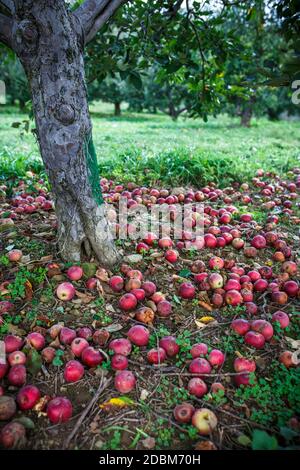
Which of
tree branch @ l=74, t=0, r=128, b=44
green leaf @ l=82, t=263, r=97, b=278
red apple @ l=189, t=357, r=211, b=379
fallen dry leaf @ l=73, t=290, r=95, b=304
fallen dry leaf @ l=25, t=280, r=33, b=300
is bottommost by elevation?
red apple @ l=189, t=357, r=211, b=379

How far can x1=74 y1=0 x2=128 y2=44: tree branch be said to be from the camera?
2312mm

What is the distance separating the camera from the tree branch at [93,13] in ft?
7.59

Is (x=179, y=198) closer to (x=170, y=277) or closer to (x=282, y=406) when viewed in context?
(x=170, y=277)

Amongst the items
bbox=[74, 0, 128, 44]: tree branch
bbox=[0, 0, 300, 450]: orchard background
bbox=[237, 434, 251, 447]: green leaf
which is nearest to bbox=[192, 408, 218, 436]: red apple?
bbox=[0, 0, 300, 450]: orchard background

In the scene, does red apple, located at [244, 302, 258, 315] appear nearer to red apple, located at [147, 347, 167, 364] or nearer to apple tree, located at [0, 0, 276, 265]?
red apple, located at [147, 347, 167, 364]

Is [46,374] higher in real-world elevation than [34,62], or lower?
lower

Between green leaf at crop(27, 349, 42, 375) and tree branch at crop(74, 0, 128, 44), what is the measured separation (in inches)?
89.2

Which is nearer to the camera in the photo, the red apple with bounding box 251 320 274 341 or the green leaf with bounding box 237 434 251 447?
the green leaf with bounding box 237 434 251 447

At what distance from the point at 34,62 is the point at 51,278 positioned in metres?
1.61

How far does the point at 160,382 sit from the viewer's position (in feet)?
6.57

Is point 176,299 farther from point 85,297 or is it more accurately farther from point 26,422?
point 26,422

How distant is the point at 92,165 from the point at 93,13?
1088 mm

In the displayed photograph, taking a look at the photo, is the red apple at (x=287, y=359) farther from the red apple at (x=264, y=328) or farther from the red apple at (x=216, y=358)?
the red apple at (x=216, y=358)
